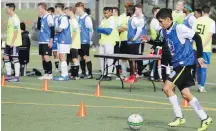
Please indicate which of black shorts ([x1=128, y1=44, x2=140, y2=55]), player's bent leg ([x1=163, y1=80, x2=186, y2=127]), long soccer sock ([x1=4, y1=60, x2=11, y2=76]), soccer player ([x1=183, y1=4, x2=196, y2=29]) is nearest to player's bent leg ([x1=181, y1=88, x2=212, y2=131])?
player's bent leg ([x1=163, y1=80, x2=186, y2=127])

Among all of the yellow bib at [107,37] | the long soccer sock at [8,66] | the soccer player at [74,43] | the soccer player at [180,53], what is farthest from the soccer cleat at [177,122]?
the long soccer sock at [8,66]

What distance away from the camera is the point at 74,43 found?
19.1 m

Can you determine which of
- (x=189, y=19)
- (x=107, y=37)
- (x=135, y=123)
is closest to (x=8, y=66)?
(x=107, y=37)

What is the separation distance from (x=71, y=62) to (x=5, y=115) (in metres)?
8.78

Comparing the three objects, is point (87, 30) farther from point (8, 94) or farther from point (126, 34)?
point (8, 94)

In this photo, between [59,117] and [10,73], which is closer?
[59,117]

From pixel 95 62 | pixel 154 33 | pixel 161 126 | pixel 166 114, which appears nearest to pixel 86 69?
pixel 154 33

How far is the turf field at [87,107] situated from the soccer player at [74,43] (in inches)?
23.3

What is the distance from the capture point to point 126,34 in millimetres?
19969

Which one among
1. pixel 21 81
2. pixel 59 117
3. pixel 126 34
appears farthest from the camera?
pixel 126 34

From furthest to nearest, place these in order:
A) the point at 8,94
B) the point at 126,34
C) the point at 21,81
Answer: the point at 126,34, the point at 21,81, the point at 8,94

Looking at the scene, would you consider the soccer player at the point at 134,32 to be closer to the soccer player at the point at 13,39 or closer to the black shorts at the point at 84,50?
the black shorts at the point at 84,50

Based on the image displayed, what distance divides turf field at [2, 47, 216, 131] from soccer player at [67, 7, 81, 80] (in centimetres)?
59

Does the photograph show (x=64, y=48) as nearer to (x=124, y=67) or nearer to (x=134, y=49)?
(x=134, y=49)
